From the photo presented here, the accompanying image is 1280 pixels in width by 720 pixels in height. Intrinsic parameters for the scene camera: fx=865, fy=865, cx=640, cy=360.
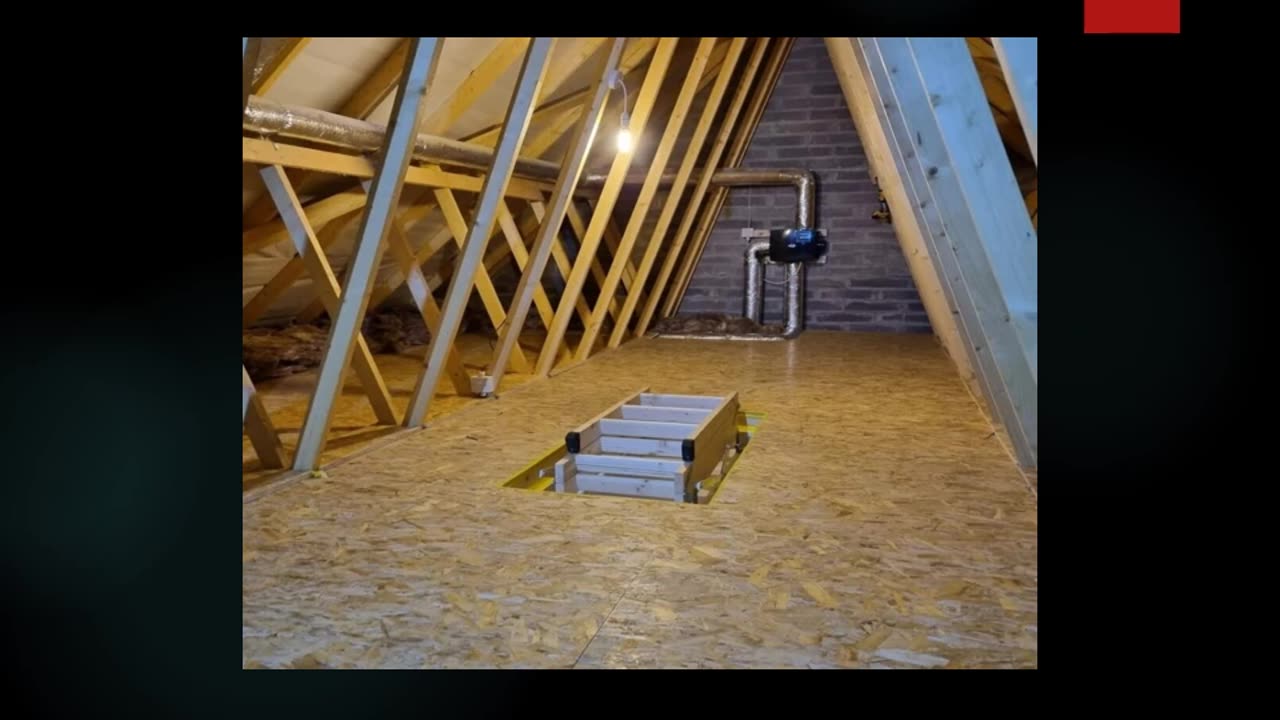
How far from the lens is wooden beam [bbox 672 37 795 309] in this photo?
7.09 metres

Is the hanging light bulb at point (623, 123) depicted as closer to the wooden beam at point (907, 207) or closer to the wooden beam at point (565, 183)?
the wooden beam at point (565, 183)

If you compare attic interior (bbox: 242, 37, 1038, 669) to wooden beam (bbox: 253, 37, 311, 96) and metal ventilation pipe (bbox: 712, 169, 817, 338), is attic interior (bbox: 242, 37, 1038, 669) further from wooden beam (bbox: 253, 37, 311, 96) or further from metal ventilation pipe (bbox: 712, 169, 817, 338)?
metal ventilation pipe (bbox: 712, 169, 817, 338)

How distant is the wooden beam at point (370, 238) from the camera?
2.84 m

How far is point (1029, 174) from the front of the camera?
6.79 metres

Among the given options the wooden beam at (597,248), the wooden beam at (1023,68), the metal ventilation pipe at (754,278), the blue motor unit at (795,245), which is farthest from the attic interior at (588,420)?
the metal ventilation pipe at (754,278)

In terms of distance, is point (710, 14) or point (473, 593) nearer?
point (710, 14)

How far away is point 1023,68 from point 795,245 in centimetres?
568

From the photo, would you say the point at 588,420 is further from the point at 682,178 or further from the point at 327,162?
the point at 682,178

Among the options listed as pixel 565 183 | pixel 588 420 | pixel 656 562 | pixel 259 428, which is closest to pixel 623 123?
pixel 565 183

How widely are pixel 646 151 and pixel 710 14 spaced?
20.6 feet

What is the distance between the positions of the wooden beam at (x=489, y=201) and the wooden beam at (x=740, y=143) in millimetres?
3843

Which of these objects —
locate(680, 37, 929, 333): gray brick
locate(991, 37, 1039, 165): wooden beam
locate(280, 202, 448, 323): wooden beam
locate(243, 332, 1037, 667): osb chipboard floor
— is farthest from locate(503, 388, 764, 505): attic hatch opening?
locate(680, 37, 929, 333): gray brick
